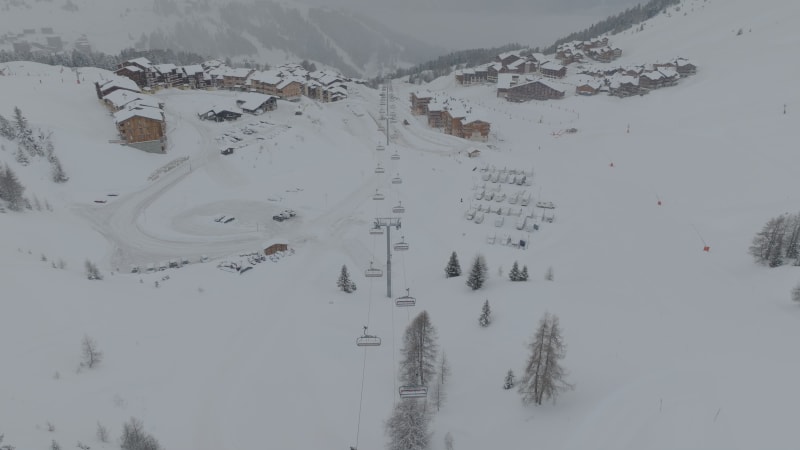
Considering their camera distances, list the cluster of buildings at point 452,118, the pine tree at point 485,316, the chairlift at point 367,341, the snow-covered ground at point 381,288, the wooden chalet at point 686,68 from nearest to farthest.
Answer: the snow-covered ground at point 381,288 < the chairlift at point 367,341 < the pine tree at point 485,316 < the cluster of buildings at point 452,118 < the wooden chalet at point 686,68

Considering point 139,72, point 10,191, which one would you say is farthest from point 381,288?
point 139,72

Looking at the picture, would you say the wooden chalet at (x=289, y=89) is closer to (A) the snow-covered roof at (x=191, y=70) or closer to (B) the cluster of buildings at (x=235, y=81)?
(B) the cluster of buildings at (x=235, y=81)

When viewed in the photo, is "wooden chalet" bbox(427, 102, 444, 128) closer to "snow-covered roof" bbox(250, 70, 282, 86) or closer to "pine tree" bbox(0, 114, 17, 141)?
"snow-covered roof" bbox(250, 70, 282, 86)

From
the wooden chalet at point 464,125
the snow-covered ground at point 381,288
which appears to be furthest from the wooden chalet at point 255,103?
the wooden chalet at point 464,125

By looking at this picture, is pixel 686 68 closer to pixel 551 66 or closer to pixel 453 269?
pixel 551 66

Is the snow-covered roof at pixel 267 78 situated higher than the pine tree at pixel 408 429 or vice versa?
the snow-covered roof at pixel 267 78

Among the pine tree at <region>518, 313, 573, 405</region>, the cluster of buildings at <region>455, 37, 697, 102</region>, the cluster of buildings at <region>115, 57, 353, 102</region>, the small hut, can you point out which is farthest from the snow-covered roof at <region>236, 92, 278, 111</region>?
the pine tree at <region>518, 313, 573, 405</region>

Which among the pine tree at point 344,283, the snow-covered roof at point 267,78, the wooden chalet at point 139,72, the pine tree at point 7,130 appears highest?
the snow-covered roof at point 267,78
